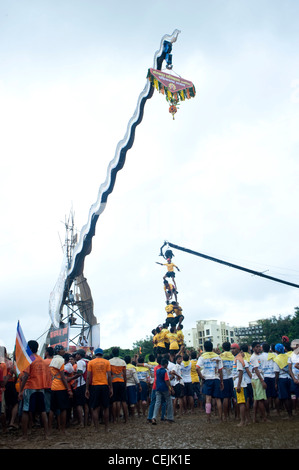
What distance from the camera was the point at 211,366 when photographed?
28.6 ft

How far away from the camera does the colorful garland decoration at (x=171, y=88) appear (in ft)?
53.0

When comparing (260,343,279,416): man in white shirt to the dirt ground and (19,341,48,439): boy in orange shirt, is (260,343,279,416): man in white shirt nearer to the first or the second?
the dirt ground

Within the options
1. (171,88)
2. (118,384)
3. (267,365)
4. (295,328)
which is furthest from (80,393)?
(295,328)

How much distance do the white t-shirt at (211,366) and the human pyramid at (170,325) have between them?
20.1 ft

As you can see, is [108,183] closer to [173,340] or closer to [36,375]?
[173,340]

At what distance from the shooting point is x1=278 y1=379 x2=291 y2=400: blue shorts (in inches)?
334

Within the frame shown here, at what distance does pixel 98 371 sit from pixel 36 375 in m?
1.31

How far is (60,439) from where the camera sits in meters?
6.99

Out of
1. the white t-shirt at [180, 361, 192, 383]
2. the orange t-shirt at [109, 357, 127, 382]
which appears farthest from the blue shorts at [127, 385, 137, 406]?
the orange t-shirt at [109, 357, 127, 382]

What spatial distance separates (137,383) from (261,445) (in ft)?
18.9

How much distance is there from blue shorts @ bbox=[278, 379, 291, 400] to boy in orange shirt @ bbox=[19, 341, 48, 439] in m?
4.70

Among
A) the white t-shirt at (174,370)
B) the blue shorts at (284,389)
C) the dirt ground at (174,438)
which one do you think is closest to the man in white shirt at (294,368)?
the blue shorts at (284,389)

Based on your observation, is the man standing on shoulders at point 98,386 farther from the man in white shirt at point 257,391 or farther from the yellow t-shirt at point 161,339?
the yellow t-shirt at point 161,339
